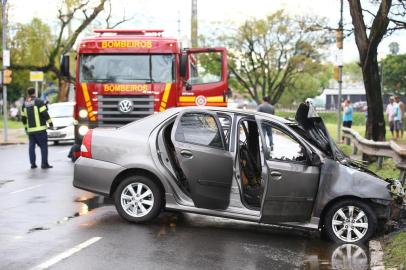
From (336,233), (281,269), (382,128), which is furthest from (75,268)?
(382,128)

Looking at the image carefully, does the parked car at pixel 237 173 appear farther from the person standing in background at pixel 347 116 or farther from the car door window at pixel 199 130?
the person standing in background at pixel 347 116

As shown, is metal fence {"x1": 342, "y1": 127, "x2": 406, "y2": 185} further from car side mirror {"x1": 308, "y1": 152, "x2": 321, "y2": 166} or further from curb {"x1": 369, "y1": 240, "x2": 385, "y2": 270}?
car side mirror {"x1": 308, "y1": 152, "x2": 321, "y2": 166}

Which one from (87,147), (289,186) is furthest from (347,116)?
(289,186)

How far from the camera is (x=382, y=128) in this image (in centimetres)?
1608

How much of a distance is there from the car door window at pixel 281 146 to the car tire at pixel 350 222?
0.74m

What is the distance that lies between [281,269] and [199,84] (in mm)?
8646

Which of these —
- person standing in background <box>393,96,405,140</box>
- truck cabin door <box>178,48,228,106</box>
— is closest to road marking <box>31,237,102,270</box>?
truck cabin door <box>178,48,228,106</box>

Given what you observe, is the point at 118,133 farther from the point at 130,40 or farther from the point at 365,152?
the point at 365,152

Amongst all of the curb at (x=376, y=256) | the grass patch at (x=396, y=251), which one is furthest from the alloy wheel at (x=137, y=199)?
the grass patch at (x=396, y=251)

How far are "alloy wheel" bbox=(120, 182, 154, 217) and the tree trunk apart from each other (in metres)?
8.95

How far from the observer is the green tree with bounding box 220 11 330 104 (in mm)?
44312

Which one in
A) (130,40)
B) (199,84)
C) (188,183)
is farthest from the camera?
(199,84)

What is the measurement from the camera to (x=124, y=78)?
13359 mm

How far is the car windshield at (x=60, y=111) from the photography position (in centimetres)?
2302
